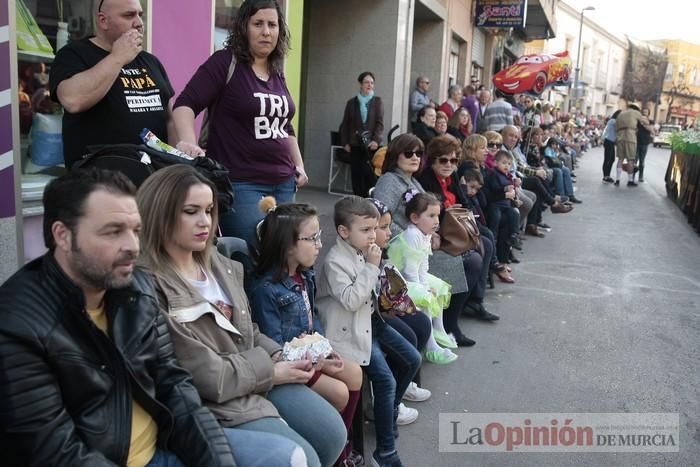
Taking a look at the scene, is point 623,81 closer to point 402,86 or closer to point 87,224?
point 402,86

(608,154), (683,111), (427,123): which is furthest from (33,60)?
(683,111)

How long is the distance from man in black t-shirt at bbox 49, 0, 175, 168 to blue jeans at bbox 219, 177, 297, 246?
1.94 feet

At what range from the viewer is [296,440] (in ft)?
7.48

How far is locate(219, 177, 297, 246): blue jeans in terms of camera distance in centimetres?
339

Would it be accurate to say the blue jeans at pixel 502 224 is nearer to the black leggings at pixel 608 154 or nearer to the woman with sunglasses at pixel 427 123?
the woman with sunglasses at pixel 427 123

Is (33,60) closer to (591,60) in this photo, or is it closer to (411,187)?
(411,187)

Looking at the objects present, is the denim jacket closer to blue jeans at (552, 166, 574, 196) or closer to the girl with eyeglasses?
the girl with eyeglasses

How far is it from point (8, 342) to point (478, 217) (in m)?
5.01

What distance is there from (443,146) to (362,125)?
4.29m

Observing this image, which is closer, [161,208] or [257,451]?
[257,451]

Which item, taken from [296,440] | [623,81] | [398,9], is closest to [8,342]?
[296,440]

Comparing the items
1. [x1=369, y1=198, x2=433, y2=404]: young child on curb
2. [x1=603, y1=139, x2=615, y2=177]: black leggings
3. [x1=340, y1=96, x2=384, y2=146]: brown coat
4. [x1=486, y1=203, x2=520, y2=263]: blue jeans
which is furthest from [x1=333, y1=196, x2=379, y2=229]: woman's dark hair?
[x1=603, y1=139, x2=615, y2=177]: black leggings

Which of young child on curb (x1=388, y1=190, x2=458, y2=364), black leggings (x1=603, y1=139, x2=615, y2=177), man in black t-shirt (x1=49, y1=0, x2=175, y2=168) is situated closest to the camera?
man in black t-shirt (x1=49, y1=0, x2=175, y2=168)

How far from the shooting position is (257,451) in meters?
2.11
